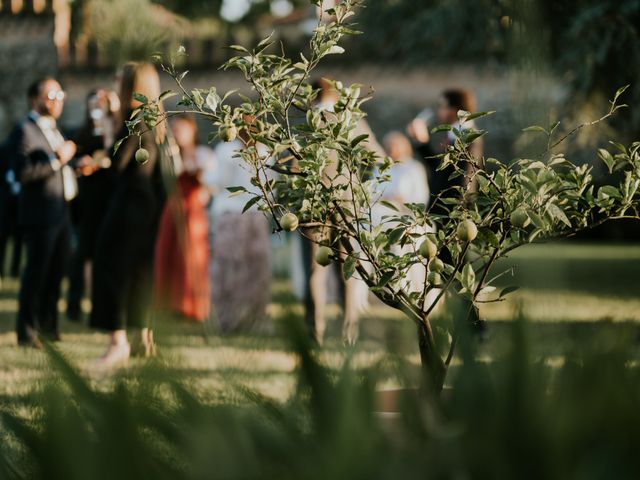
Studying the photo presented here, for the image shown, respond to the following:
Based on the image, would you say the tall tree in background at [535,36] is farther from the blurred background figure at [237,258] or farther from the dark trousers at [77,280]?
the dark trousers at [77,280]

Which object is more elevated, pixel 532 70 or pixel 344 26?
pixel 344 26

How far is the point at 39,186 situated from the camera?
21.1 ft

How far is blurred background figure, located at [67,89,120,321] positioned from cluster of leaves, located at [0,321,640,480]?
20.4ft

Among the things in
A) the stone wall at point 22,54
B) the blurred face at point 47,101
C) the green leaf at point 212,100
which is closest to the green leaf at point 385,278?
the green leaf at point 212,100

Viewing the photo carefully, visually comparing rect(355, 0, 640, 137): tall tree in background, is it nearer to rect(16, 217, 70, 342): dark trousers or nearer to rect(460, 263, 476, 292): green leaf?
rect(460, 263, 476, 292): green leaf

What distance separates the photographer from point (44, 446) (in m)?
0.71

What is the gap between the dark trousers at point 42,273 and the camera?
21.1ft

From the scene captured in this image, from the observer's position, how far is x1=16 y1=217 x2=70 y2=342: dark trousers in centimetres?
643

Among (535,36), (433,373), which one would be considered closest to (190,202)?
(433,373)

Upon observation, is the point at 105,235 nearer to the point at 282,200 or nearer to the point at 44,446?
the point at 282,200

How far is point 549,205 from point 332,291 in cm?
846

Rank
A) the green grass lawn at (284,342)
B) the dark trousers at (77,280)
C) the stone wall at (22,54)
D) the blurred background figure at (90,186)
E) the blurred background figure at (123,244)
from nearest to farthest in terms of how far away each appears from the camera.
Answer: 1. the green grass lawn at (284,342)
2. the blurred background figure at (123,244)
3. the blurred background figure at (90,186)
4. the dark trousers at (77,280)
5. the stone wall at (22,54)

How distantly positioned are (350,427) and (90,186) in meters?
7.45

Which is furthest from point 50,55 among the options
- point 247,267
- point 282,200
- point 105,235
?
point 282,200
